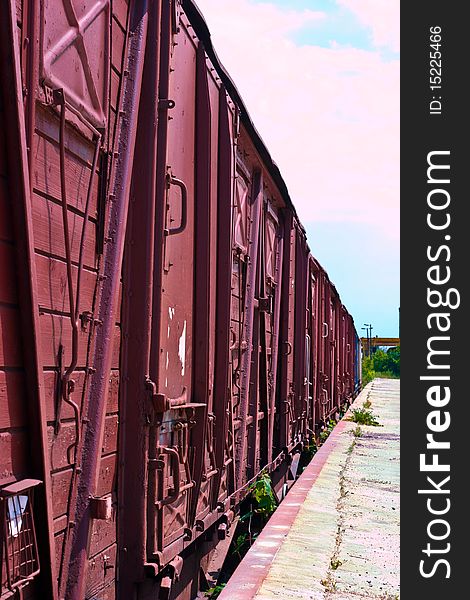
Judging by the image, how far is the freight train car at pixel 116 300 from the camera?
228 centimetres

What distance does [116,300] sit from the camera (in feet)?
10.2

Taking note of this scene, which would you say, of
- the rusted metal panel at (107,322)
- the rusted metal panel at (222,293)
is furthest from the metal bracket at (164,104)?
the rusted metal panel at (222,293)

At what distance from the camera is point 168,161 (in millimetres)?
3799

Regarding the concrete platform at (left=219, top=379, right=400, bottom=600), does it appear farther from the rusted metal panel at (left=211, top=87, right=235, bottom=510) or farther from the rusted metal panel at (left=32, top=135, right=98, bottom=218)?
the rusted metal panel at (left=32, top=135, right=98, bottom=218)

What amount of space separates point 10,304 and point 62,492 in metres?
0.81

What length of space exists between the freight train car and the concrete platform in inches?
17.0

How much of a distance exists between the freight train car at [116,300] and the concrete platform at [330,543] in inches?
17.0

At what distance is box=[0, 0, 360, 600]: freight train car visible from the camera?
2.28 meters

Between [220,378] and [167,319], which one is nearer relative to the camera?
[167,319]

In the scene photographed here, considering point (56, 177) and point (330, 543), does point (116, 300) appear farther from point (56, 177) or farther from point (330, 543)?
point (330, 543)

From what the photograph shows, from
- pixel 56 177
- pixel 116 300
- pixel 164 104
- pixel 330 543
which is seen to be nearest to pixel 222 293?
pixel 164 104

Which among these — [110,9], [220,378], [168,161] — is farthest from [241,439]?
[110,9]

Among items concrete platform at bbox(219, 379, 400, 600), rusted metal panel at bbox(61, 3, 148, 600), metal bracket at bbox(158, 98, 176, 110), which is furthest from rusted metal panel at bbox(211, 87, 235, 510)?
rusted metal panel at bbox(61, 3, 148, 600)

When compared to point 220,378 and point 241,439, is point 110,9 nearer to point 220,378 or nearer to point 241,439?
point 220,378
